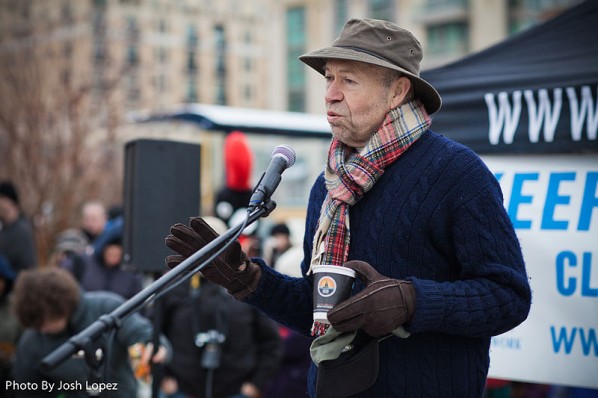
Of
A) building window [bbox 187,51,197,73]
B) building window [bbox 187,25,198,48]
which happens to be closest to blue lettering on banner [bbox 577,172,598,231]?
building window [bbox 187,25,198,48]

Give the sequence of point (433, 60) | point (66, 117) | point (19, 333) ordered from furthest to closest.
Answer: point (433, 60)
point (66, 117)
point (19, 333)

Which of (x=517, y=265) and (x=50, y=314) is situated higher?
(x=517, y=265)

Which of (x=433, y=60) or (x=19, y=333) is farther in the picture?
(x=433, y=60)

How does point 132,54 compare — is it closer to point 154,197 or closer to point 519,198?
point 154,197

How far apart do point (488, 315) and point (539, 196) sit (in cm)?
180

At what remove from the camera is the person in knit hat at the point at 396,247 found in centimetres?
246

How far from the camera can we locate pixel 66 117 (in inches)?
596

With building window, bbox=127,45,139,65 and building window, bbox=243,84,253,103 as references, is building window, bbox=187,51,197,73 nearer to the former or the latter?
building window, bbox=243,84,253,103

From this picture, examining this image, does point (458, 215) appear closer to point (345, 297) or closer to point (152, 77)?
point (345, 297)

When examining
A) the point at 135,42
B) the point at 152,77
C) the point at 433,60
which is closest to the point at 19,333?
the point at 135,42

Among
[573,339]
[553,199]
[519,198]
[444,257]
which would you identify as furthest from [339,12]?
[444,257]

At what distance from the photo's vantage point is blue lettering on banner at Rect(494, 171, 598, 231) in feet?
12.9

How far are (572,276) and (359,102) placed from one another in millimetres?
1705

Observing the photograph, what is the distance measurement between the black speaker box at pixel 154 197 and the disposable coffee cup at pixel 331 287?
102 inches
